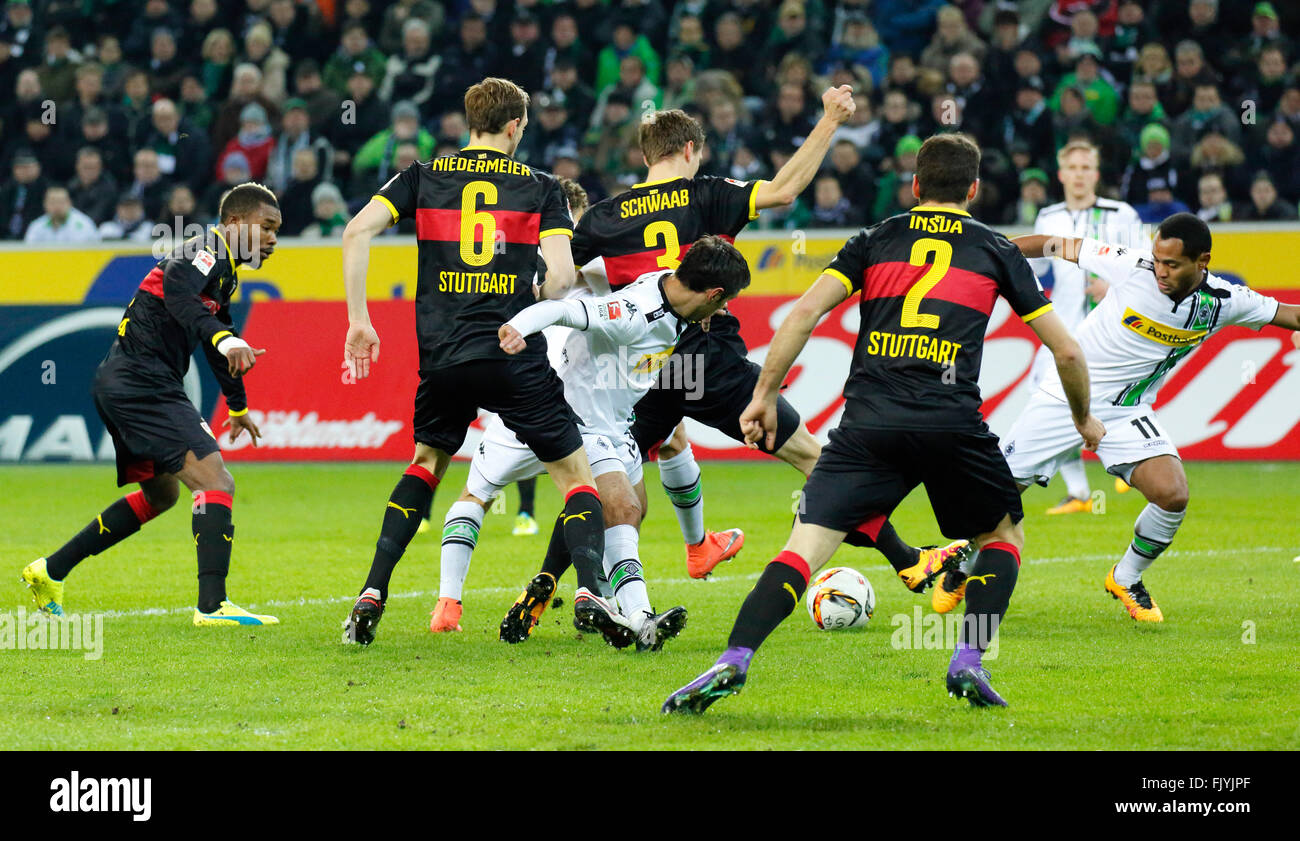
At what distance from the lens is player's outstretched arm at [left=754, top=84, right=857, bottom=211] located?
7.00 m

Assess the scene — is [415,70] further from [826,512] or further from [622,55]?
[826,512]

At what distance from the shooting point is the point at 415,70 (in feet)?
64.8

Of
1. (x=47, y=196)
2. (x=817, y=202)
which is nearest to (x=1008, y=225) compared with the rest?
(x=817, y=202)

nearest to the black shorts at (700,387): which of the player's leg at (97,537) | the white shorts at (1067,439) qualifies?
the white shorts at (1067,439)

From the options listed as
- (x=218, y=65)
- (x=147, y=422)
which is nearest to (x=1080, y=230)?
(x=147, y=422)

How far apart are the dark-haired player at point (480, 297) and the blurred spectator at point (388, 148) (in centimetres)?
1129

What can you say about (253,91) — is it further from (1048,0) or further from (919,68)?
(1048,0)

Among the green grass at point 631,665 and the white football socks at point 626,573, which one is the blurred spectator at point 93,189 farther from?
the white football socks at point 626,573

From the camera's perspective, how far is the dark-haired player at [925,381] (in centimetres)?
558

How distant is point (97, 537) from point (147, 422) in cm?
75

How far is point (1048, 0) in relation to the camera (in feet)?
62.2

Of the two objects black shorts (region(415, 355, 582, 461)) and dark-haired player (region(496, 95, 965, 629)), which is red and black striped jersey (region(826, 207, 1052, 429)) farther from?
black shorts (region(415, 355, 582, 461))

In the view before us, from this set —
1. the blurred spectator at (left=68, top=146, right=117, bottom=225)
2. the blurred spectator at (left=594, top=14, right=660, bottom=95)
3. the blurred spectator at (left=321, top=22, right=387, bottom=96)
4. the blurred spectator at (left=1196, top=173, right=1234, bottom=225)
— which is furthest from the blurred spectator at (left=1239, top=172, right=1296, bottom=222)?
the blurred spectator at (left=68, top=146, right=117, bottom=225)

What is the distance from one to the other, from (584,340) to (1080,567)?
3.83 m
